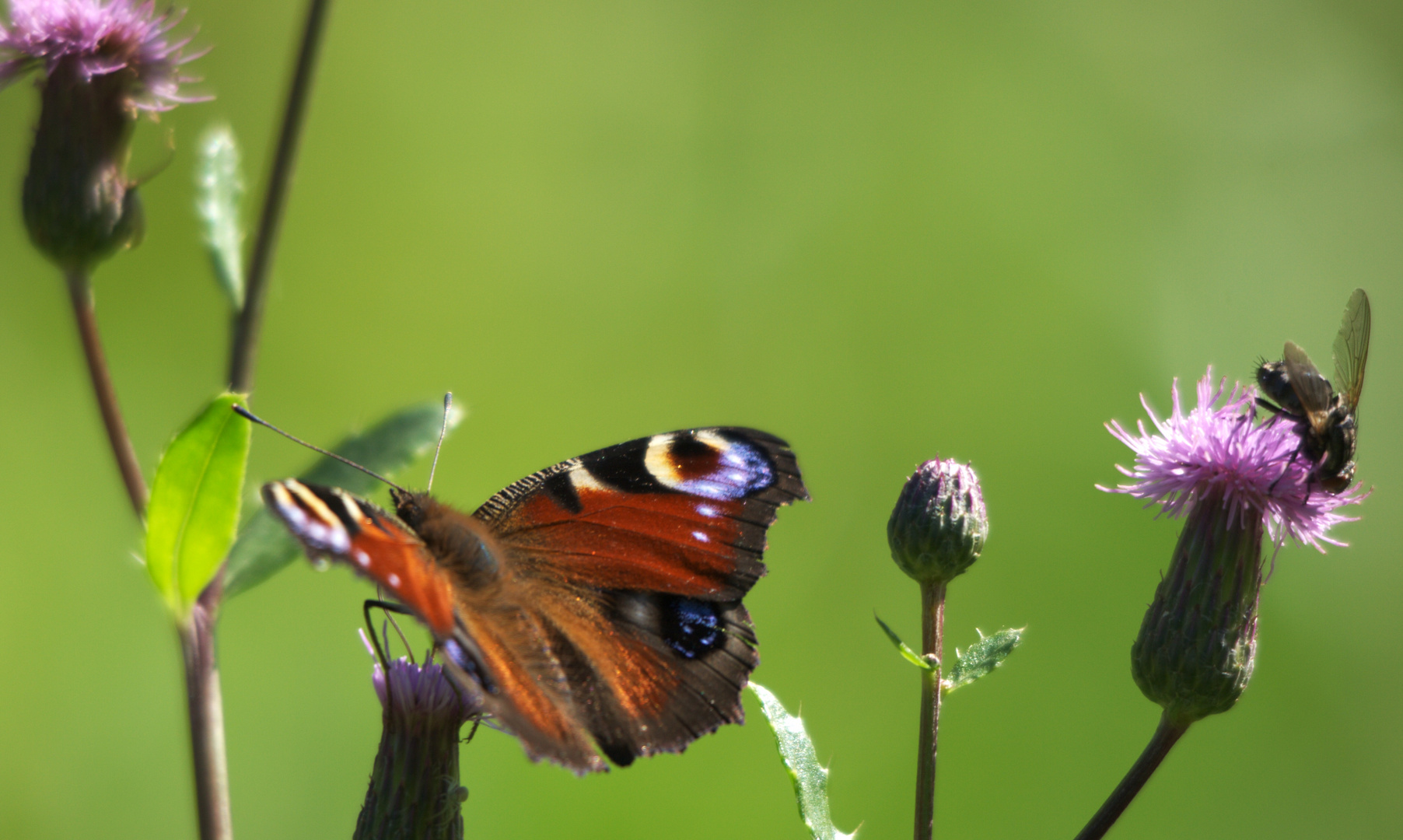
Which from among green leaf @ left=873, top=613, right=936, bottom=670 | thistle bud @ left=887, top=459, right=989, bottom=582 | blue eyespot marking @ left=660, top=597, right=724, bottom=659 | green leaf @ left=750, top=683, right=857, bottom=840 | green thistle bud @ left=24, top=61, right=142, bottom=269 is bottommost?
green leaf @ left=750, top=683, right=857, bottom=840

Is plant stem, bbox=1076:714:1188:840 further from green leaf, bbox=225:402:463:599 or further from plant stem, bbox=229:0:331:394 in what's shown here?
plant stem, bbox=229:0:331:394

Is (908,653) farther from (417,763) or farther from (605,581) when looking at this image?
(417,763)

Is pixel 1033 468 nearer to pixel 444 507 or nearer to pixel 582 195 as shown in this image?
pixel 582 195

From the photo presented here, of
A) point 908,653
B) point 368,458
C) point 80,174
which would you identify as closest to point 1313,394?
point 908,653

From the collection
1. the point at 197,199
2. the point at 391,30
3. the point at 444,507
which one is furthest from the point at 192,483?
the point at 391,30

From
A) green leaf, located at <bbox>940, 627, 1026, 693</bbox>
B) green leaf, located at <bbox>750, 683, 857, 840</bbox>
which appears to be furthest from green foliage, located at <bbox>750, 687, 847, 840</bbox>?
green leaf, located at <bbox>940, 627, 1026, 693</bbox>
